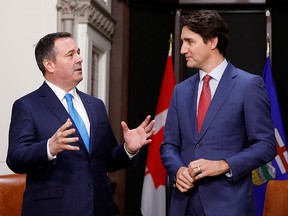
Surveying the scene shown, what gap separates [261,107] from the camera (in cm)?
222

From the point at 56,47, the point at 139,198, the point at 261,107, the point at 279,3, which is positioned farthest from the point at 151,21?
the point at 261,107

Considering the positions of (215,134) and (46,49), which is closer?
(215,134)

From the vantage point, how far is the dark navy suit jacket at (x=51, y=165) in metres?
2.32

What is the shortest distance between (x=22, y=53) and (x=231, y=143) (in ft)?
6.04

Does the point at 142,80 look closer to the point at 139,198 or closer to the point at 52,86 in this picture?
the point at 139,198

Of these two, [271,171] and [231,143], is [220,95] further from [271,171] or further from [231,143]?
[271,171]

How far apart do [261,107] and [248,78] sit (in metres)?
0.14

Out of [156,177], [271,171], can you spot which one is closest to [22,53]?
[156,177]

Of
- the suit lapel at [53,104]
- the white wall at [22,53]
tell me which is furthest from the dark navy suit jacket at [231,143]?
the white wall at [22,53]

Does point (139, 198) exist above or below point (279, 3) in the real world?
below

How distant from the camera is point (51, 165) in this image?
2.32 meters

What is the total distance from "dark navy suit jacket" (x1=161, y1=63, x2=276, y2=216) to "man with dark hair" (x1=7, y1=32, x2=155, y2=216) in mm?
268

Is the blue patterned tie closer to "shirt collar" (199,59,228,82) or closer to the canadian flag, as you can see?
"shirt collar" (199,59,228,82)

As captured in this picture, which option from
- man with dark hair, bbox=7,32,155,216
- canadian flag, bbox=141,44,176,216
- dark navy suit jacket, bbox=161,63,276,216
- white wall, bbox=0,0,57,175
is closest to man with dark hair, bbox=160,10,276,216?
dark navy suit jacket, bbox=161,63,276,216
